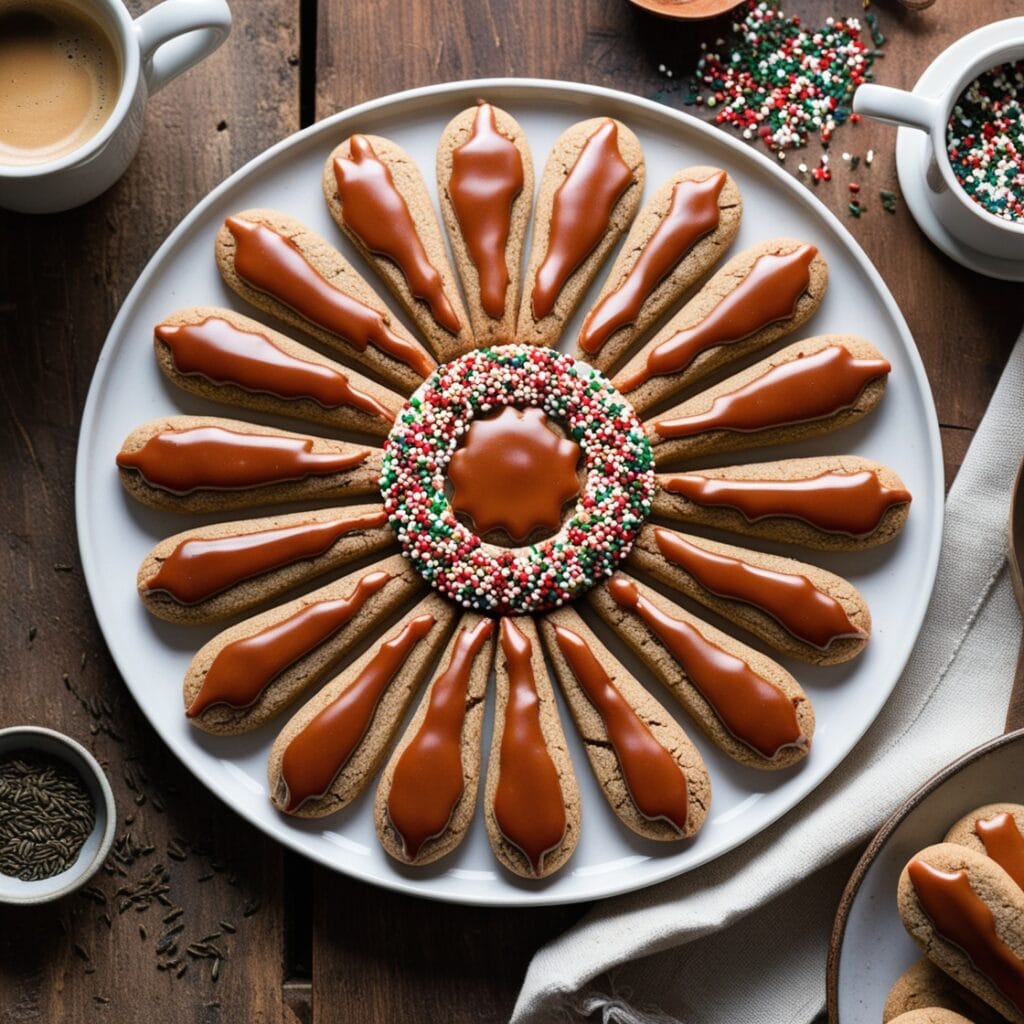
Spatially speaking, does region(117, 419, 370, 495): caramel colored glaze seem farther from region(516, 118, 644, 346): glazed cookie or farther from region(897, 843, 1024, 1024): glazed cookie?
region(897, 843, 1024, 1024): glazed cookie

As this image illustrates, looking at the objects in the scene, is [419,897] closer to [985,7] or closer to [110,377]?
[110,377]

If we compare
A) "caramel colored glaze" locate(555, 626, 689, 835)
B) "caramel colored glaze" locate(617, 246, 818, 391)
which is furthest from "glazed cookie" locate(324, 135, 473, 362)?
"caramel colored glaze" locate(555, 626, 689, 835)

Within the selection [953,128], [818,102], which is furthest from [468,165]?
[953,128]

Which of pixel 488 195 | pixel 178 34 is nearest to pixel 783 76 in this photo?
pixel 488 195

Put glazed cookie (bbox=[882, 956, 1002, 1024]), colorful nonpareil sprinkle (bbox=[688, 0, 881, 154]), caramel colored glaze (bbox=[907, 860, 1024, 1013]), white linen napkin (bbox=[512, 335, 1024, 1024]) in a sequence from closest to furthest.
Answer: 1. caramel colored glaze (bbox=[907, 860, 1024, 1013])
2. glazed cookie (bbox=[882, 956, 1002, 1024])
3. white linen napkin (bbox=[512, 335, 1024, 1024])
4. colorful nonpareil sprinkle (bbox=[688, 0, 881, 154])

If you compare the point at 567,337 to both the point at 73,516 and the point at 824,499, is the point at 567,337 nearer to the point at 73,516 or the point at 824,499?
the point at 824,499

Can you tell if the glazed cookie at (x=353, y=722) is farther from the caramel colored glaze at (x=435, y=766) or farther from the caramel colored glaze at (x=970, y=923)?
the caramel colored glaze at (x=970, y=923)

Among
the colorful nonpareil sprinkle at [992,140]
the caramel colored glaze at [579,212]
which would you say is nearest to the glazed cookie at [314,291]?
the caramel colored glaze at [579,212]
